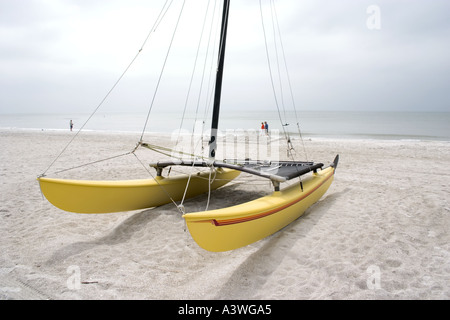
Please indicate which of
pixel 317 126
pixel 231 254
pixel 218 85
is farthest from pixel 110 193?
pixel 317 126

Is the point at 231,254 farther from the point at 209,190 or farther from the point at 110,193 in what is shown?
the point at 110,193

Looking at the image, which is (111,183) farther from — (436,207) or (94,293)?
(436,207)

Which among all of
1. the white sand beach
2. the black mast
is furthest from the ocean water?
the white sand beach

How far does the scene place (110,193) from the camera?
4016mm

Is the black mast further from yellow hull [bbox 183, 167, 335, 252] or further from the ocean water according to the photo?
yellow hull [bbox 183, 167, 335, 252]

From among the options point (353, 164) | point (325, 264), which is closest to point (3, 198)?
point (325, 264)

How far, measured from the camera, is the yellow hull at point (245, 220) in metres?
2.67

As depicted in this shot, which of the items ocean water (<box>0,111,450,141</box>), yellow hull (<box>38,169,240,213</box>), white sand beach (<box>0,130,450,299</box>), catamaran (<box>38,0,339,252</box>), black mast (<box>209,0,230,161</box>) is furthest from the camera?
ocean water (<box>0,111,450,141</box>)

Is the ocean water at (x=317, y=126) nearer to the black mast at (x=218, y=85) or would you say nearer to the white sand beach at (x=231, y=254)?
the black mast at (x=218, y=85)

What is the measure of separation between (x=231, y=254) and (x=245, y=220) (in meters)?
0.61

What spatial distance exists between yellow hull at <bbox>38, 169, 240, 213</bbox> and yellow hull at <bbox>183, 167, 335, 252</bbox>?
1.21m

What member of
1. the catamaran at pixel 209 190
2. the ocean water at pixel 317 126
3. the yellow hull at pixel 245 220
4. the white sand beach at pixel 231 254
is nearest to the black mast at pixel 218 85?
the catamaran at pixel 209 190

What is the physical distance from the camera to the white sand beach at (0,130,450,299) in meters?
2.59
